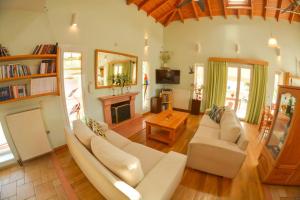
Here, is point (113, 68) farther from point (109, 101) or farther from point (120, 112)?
point (120, 112)

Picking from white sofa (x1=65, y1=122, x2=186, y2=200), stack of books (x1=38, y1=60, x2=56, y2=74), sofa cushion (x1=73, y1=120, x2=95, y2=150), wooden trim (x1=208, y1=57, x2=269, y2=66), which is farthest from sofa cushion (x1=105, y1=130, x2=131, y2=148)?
wooden trim (x1=208, y1=57, x2=269, y2=66)

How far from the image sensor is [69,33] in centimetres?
293

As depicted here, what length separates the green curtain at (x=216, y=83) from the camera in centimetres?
536

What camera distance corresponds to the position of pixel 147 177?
1.60 m

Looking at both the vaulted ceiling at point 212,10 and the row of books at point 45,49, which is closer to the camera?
the row of books at point 45,49

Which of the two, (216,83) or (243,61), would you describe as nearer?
(243,61)

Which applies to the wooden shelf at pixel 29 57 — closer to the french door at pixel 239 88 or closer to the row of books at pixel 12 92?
the row of books at pixel 12 92

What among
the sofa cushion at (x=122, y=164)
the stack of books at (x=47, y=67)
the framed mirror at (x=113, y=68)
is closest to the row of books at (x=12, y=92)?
the stack of books at (x=47, y=67)

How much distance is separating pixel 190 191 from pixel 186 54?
514cm

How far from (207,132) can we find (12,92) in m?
3.68

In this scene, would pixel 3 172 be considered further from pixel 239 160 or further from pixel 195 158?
pixel 239 160

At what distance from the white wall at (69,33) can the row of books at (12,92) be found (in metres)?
0.22

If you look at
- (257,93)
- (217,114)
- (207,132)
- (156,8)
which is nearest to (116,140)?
(207,132)

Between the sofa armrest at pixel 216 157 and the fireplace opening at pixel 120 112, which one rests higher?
the fireplace opening at pixel 120 112
